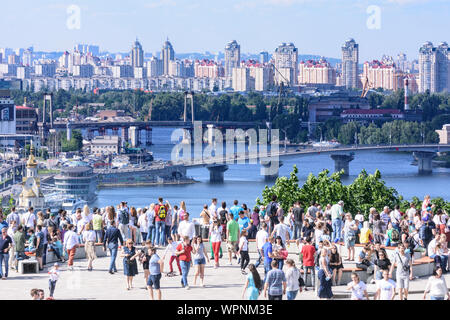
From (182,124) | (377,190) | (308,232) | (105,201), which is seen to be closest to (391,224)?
(308,232)

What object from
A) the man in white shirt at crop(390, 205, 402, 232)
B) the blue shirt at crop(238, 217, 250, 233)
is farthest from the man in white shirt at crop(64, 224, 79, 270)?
the man in white shirt at crop(390, 205, 402, 232)

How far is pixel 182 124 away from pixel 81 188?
32.0 metres

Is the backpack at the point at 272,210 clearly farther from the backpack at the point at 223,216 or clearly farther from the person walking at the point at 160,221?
the person walking at the point at 160,221

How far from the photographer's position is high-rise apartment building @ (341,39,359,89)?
10931 centimetres

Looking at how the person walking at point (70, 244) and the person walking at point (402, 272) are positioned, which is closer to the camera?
the person walking at point (402, 272)

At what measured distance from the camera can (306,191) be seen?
1414cm

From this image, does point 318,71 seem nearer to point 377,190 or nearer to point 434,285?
point 377,190

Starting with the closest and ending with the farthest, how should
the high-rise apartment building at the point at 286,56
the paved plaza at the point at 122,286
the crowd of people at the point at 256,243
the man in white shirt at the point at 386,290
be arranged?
the man in white shirt at the point at 386,290 → the crowd of people at the point at 256,243 → the paved plaza at the point at 122,286 → the high-rise apartment building at the point at 286,56

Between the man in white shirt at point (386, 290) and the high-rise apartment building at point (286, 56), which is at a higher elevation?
the high-rise apartment building at point (286, 56)

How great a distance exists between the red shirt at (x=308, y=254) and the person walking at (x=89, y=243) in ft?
4.84

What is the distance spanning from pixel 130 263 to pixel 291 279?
1.10 m

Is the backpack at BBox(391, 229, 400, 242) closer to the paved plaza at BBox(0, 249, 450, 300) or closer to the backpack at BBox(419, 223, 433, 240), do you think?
the backpack at BBox(419, 223, 433, 240)

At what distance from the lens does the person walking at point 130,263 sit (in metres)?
6.63

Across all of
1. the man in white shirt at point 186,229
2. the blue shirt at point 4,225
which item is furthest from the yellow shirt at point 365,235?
the blue shirt at point 4,225
